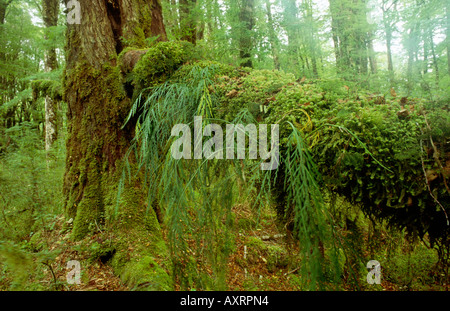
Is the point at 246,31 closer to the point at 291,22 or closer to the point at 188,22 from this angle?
the point at 291,22

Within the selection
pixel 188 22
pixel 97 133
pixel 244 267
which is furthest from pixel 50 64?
pixel 244 267

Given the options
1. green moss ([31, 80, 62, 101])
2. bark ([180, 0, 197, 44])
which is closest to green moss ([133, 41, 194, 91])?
green moss ([31, 80, 62, 101])

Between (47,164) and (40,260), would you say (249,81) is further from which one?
(47,164)

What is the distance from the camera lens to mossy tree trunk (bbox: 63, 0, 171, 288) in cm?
326

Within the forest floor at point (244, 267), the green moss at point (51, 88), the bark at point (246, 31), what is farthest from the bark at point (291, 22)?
the green moss at point (51, 88)

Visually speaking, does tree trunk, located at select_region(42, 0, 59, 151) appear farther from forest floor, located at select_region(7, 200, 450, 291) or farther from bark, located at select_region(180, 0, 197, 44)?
forest floor, located at select_region(7, 200, 450, 291)

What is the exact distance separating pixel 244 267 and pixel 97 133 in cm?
309

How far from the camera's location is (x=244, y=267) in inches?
155

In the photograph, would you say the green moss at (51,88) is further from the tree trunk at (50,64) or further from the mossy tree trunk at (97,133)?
the tree trunk at (50,64)

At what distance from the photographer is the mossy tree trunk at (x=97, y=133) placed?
3.26 meters

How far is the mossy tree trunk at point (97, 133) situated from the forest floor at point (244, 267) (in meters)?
0.36

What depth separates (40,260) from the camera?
231 cm
